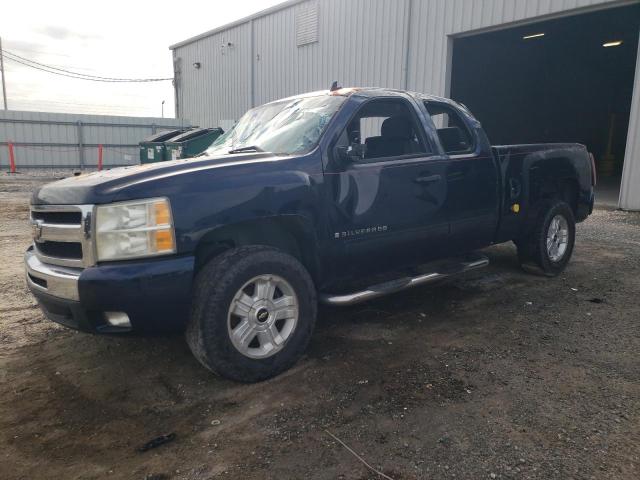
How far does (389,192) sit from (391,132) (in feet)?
2.60

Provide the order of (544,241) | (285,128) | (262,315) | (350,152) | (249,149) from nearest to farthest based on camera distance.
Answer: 1. (262,315)
2. (350,152)
3. (249,149)
4. (285,128)
5. (544,241)

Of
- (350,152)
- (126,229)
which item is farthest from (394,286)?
(126,229)

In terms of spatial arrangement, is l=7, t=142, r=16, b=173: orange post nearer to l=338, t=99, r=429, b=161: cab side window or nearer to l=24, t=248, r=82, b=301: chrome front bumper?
l=24, t=248, r=82, b=301: chrome front bumper

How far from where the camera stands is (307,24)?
17.1m

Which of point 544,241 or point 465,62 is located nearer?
point 544,241

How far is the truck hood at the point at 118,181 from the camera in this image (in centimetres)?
280

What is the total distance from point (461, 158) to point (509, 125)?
75.7ft

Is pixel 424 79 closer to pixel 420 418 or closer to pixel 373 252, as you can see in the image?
pixel 373 252

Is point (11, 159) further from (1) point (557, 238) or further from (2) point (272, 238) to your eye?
(1) point (557, 238)

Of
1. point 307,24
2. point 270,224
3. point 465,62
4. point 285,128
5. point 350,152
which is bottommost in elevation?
point 270,224

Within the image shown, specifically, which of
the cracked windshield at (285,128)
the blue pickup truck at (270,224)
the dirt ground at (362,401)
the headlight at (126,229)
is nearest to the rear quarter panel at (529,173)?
the blue pickup truck at (270,224)

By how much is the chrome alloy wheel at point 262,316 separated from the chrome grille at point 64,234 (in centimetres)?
91

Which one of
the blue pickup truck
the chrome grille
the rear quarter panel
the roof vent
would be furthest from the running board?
the roof vent

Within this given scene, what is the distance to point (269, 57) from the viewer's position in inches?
761
